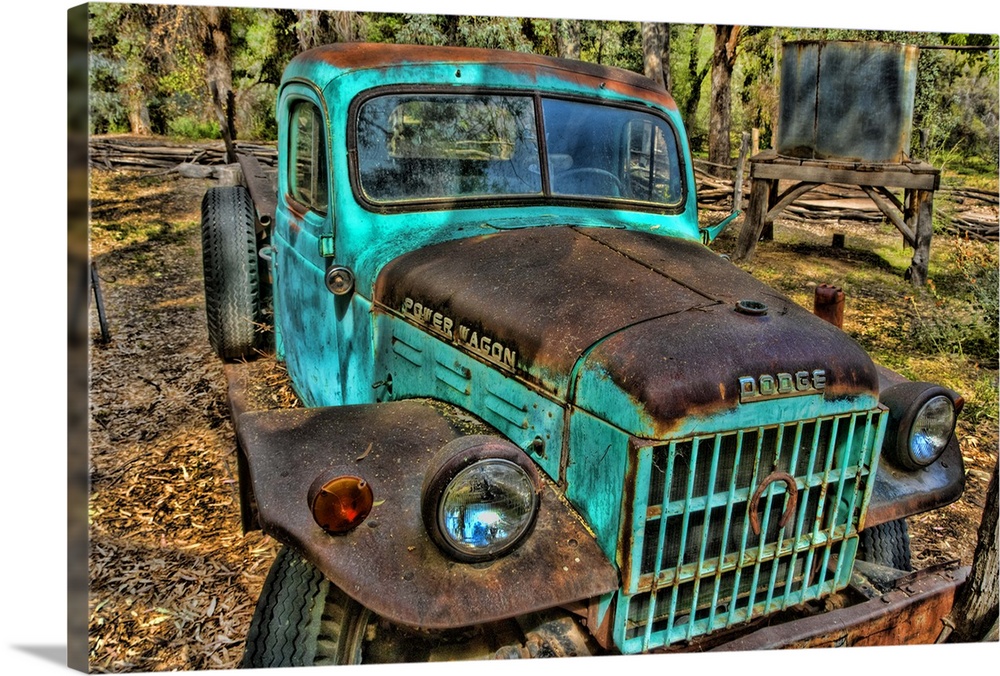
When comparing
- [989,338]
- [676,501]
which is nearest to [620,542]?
[676,501]

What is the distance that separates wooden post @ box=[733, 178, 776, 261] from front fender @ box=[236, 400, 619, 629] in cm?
518

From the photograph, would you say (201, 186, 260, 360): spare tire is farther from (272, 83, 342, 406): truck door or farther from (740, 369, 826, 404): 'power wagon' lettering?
(740, 369, 826, 404): 'power wagon' lettering

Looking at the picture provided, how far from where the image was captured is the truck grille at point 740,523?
2.02m

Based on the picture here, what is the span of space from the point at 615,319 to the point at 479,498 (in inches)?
24.1

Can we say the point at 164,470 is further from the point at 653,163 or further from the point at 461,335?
the point at 653,163

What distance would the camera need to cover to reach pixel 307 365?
3.70 metres

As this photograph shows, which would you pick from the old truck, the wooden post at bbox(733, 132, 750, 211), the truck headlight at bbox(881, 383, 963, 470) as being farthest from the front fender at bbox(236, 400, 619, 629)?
the wooden post at bbox(733, 132, 750, 211)

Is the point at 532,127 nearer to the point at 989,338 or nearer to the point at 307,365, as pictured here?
the point at 307,365

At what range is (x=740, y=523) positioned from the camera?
2158 mm

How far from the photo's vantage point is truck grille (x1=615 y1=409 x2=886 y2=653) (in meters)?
2.02

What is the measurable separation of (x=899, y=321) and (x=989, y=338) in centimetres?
72

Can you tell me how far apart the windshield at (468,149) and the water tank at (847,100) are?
7.48 ft

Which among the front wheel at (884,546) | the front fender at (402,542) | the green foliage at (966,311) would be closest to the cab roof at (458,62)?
the front fender at (402,542)

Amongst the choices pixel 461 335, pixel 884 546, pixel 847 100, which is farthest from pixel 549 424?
pixel 847 100
